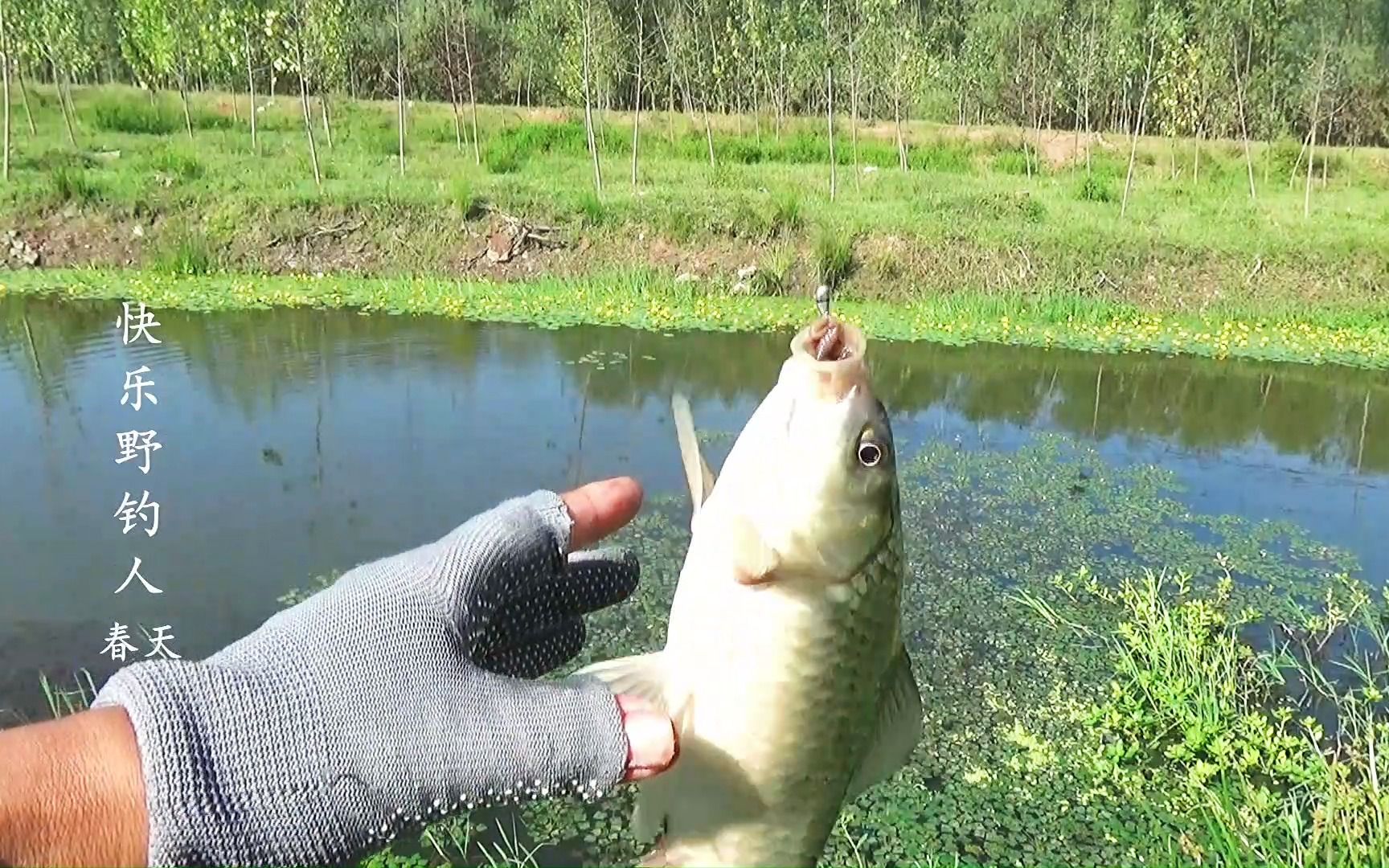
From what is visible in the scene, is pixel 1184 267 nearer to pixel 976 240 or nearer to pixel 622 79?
pixel 976 240

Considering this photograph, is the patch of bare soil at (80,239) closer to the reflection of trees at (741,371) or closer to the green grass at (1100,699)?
the reflection of trees at (741,371)

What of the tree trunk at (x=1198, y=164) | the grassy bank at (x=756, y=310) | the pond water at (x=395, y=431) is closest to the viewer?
the pond water at (x=395, y=431)

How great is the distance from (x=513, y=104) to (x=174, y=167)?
1419 centimetres

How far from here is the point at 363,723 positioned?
5.28 feet

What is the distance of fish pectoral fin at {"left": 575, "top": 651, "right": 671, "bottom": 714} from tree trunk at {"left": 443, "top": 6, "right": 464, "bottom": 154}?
64.6 feet

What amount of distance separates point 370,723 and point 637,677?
432 mm

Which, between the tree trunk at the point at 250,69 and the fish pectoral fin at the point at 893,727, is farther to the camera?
the tree trunk at the point at 250,69

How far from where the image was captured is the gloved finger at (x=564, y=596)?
185cm

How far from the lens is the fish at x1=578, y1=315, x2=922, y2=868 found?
1768mm

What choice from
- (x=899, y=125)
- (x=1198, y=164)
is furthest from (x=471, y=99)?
(x=1198, y=164)

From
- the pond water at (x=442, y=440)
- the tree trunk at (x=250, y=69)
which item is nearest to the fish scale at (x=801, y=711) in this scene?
the pond water at (x=442, y=440)

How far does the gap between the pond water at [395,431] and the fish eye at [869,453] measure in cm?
416

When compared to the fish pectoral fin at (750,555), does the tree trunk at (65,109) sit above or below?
above

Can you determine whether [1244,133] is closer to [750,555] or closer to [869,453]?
[869,453]
